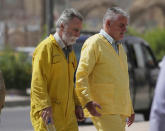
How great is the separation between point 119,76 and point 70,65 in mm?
552

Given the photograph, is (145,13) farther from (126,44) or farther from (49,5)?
(126,44)

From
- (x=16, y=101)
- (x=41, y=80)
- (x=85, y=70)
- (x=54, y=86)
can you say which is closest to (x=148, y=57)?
(x=16, y=101)

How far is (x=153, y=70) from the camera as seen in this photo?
1298 centimetres

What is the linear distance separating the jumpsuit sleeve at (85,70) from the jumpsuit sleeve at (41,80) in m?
0.37

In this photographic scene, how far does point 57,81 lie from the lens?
18.6 feet

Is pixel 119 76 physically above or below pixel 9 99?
above

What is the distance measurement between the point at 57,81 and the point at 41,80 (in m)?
0.16

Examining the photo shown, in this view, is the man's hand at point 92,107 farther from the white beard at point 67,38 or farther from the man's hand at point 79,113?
the white beard at point 67,38

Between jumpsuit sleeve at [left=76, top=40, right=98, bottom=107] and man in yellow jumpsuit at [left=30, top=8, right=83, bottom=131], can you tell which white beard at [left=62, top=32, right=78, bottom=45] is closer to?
man in yellow jumpsuit at [left=30, top=8, right=83, bottom=131]

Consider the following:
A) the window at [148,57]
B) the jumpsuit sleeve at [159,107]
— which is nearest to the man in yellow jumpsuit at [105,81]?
the jumpsuit sleeve at [159,107]

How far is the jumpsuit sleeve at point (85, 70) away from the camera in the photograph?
587 cm

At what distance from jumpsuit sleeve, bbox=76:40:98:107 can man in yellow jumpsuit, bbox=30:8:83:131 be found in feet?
0.22

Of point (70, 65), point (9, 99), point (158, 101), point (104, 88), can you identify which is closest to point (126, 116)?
point (104, 88)

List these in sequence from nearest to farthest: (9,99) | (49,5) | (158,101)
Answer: (158,101), (9,99), (49,5)
